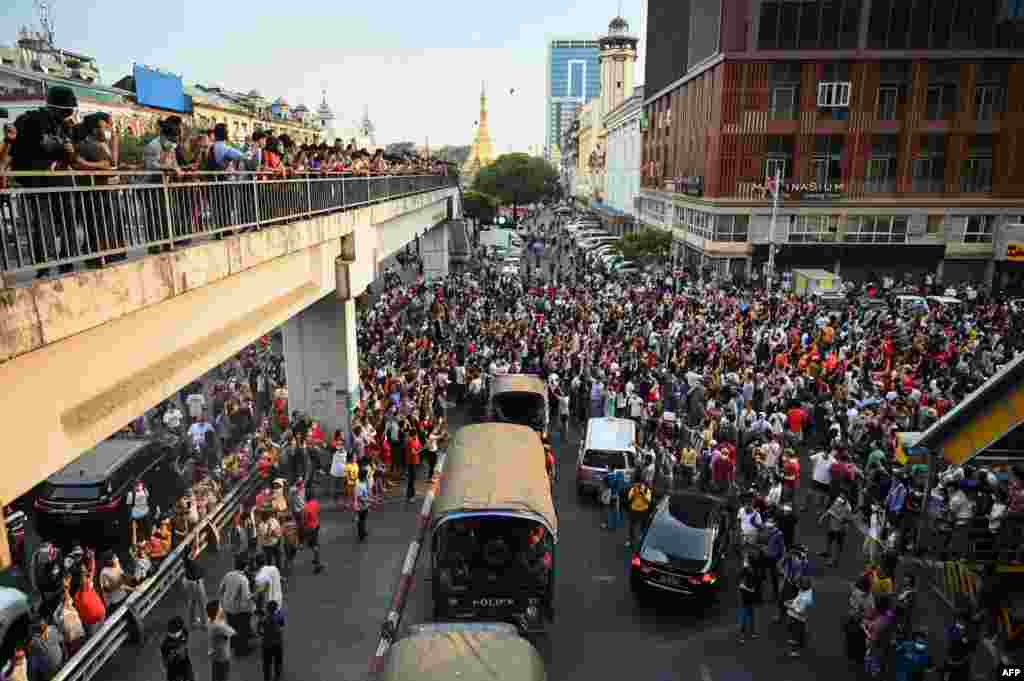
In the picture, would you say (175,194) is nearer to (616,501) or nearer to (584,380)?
(616,501)

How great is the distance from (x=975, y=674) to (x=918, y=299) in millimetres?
24825

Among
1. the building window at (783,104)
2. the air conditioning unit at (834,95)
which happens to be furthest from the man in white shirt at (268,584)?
the air conditioning unit at (834,95)

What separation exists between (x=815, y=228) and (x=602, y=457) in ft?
110

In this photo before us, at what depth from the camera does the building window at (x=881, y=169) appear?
42469 millimetres

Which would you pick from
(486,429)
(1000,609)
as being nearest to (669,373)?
(486,429)

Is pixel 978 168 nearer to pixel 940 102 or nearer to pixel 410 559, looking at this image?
pixel 940 102

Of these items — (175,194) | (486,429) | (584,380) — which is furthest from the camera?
(584,380)

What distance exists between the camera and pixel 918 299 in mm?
30953

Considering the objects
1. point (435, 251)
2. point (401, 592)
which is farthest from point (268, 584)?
point (435, 251)

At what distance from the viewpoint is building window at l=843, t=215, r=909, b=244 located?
42719 mm

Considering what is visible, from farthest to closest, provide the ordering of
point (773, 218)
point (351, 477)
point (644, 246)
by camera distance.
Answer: point (644, 246), point (773, 218), point (351, 477)

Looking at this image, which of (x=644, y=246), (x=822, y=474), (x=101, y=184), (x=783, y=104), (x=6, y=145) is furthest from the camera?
(x=644, y=246)

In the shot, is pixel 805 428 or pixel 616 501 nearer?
pixel 616 501

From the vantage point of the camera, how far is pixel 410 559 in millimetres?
13188
